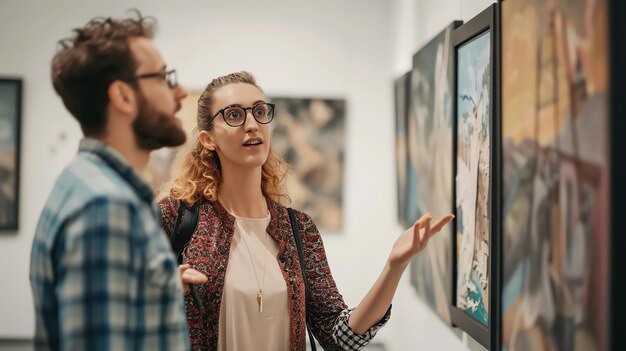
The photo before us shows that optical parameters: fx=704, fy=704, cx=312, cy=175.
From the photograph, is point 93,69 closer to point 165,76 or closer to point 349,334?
point 165,76

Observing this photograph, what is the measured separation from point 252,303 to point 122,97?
0.85 meters

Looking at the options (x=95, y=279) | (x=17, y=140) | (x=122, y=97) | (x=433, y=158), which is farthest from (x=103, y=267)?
(x=17, y=140)

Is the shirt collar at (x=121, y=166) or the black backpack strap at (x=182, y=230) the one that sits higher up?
the shirt collar at (x=121, y=166)

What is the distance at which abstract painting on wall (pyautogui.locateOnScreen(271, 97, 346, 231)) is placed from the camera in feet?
16.5

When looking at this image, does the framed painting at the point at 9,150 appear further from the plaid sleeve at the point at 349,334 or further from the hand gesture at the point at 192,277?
the hand gesture at the point at 192,277

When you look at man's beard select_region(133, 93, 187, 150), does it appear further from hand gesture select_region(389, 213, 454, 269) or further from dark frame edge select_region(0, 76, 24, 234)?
dark frame edge select_region(0, 76, 24, 234)

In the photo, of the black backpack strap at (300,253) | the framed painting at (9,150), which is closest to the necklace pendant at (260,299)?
the black backpack strap at (300,253)

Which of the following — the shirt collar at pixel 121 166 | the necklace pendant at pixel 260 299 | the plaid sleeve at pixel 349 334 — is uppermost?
the shirt collar at pixel 121 166

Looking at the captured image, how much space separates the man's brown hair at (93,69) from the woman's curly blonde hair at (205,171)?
77cm

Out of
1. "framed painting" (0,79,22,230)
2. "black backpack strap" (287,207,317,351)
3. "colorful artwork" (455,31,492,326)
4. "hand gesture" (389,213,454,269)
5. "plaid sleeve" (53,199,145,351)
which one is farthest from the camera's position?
"framed painting" (0,79,22,230)

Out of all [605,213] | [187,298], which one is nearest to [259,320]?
[187,298]

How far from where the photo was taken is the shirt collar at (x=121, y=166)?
1.18m

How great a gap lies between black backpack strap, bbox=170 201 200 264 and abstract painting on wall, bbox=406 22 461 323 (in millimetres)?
1182

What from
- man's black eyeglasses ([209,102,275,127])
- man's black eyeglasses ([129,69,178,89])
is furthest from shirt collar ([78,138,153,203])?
man's black eyeglasses ([209,102,275,127])
